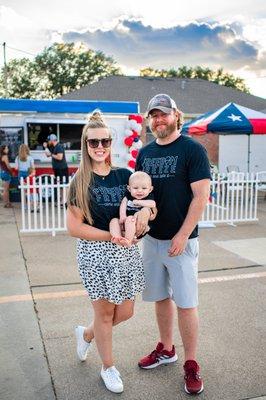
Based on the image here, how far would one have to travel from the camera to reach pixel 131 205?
265cm

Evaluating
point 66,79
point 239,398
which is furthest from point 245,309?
point 66,79

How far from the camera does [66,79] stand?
43.7m

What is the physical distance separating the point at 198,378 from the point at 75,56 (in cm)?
4511

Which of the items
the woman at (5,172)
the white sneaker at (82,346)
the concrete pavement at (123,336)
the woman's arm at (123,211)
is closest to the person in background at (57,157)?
the woman at (5,172)

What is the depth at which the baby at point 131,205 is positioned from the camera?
256 centimetres

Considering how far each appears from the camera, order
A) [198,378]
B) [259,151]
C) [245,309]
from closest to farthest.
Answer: [198,378]
[245,309]
[259,151]

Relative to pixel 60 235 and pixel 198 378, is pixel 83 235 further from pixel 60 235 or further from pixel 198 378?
pixel 60 235

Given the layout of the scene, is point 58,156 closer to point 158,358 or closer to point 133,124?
point 133,124

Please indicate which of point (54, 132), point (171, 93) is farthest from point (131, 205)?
point (171, 93)

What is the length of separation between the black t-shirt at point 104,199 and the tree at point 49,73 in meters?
42.5

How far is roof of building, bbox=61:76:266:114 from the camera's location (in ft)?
78.1

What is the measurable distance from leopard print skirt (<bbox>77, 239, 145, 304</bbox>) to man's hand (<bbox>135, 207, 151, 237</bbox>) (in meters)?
0.18

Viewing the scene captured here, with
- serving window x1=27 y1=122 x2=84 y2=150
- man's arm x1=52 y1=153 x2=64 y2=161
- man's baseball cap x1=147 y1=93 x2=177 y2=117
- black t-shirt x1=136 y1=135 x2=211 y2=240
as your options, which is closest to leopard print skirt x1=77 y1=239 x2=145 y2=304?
black t-shirt x1=136 y1=135 x2=211 y2=240

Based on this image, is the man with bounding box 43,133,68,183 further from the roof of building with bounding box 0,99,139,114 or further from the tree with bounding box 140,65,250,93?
the tree with bounding box 140,65,250,93
